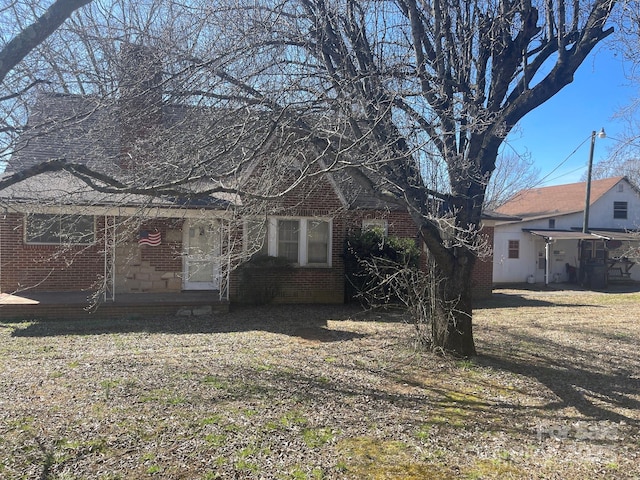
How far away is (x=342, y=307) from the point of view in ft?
39.7

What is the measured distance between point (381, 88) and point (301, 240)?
22.1 feet

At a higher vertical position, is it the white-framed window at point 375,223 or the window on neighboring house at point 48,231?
the white-framed window at point 375,223

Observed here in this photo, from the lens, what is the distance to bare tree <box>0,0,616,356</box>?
5.93 meters

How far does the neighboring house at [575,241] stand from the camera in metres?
21.1

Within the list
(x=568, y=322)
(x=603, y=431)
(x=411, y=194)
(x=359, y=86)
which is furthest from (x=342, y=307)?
(x=603, y=431)

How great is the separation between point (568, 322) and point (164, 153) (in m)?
9.56

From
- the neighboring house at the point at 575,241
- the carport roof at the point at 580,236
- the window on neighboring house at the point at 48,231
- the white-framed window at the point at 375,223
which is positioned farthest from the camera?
the neighboring house at the point at 575,241

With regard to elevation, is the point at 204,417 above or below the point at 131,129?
below

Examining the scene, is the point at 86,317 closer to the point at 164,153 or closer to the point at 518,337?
the point at 164,153

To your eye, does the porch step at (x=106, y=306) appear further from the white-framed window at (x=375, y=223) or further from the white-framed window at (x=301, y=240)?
the white-framed window at (x=375, y=223)

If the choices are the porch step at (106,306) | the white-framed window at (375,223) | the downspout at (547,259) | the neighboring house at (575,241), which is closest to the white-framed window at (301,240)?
the white-framed window at (375,223)

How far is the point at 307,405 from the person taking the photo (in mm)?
5109

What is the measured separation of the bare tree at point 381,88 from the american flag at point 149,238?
192 inches

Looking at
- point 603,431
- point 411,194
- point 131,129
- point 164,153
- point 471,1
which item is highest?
point 471,1
